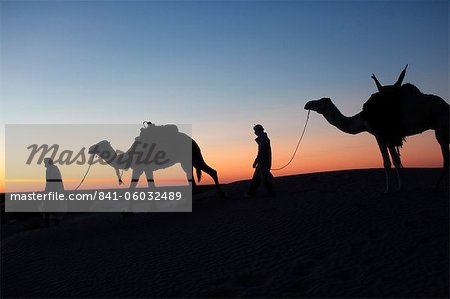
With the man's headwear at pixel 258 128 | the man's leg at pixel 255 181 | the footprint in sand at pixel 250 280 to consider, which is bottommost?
the footprint in sand at pixel 250 280

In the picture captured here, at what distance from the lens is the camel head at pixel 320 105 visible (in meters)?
11.8

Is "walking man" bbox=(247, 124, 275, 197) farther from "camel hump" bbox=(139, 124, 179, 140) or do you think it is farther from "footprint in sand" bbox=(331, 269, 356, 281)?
"footprint in sand" bbox=(331, 269, 356, 281)

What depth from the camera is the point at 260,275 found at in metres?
7.21

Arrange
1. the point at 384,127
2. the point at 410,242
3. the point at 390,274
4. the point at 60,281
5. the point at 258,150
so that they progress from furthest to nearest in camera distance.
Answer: the point at 258,150
the point at 384,127
the point at 60,281
the point at 410,242
the point at 390,274

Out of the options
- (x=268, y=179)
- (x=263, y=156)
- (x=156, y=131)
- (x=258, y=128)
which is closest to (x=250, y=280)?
(x=263, y=156)

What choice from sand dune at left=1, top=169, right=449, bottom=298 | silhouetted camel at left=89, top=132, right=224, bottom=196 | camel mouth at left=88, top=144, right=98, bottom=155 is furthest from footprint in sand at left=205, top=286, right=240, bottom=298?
camel mouth at left=88, top=144, right=98, bottom=155

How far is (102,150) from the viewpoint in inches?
529

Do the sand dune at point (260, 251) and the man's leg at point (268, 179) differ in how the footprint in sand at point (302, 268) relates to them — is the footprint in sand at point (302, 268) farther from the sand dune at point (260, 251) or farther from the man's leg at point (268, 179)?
the man's leg at point (268, 179)

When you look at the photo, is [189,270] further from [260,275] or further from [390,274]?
[390,274]

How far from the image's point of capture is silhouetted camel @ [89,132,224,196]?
1281 centimetres

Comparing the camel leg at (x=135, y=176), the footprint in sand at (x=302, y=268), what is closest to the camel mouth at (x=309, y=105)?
the camel leg at (x=135, y=176)

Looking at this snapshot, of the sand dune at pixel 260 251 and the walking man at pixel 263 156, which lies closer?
the sand dune at pixel 260 251

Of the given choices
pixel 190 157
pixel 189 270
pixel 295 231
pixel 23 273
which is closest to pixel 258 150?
pixel 190 157

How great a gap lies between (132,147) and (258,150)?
405cm
